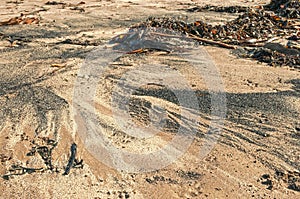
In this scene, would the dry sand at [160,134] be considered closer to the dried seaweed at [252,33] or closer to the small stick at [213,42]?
the small stick at [213,42]

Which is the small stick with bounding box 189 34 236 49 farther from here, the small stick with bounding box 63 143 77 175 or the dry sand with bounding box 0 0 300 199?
the small stick with bounding box 63 143 77 175

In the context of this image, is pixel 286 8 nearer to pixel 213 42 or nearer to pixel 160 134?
pixel 213 42

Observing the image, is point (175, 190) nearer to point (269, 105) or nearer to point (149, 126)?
point (149, 126)

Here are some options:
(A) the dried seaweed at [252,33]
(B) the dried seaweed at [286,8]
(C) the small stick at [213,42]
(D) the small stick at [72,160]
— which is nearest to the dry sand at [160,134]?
(D) the small stick at [72,160]

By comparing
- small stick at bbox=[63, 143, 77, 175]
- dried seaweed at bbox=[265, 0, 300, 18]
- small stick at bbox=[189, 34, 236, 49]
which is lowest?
small stick at bbox=[63, 143, 77, 175]

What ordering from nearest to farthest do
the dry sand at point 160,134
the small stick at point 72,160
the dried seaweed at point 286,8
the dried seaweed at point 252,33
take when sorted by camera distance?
1. the dry sand at point 160,134
2. the small stick at point 72,160
3. the dried seaweed at point 252,33
4. the dried seaweed at point 286,8

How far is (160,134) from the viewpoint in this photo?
378 centimetres

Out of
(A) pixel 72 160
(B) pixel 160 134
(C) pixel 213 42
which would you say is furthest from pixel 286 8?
(A) pixel 72 160

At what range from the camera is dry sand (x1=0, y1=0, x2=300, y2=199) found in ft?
9.80

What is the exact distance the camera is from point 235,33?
24.4ft

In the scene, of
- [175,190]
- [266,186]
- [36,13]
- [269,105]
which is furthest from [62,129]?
[36,13]

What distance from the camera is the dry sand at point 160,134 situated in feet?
9.80

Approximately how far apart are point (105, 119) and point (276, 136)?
1.89m

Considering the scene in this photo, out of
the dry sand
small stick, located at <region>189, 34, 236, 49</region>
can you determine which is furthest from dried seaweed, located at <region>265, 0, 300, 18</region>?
the dry sand
